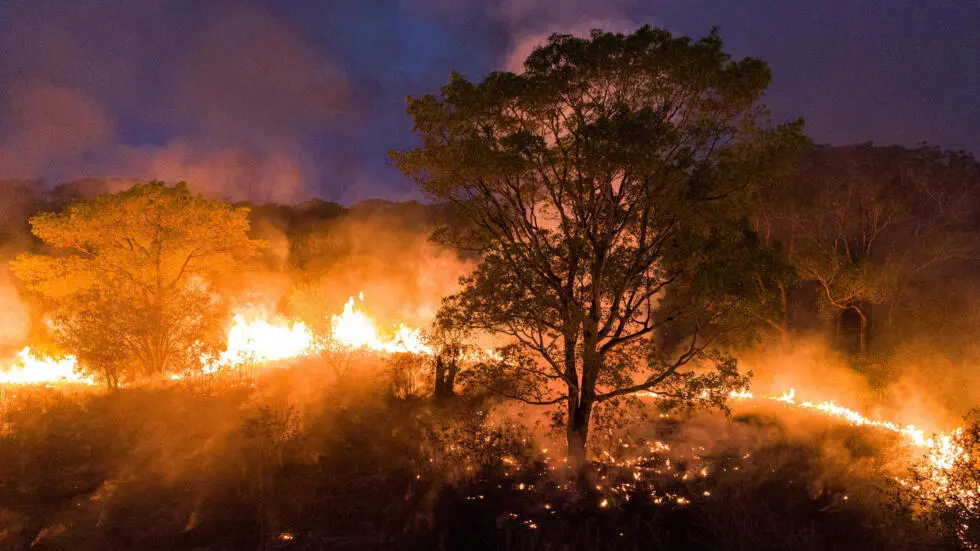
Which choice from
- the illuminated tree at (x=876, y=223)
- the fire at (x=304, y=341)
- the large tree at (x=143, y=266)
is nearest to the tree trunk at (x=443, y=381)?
the fire at (x=304, y=341)

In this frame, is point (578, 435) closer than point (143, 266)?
Yes

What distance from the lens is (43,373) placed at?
20438 mm

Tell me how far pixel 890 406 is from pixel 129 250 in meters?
28.9

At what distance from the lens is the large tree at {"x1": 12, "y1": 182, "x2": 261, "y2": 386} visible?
1877 cm

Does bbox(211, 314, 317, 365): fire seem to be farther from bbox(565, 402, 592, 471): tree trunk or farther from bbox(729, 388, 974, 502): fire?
bbox(729, 388, 974, 502): fire

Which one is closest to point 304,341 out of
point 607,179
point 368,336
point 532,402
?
point 368,336

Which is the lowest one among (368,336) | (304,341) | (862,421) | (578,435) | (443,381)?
(578,435)

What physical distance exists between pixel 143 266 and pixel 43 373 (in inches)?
194

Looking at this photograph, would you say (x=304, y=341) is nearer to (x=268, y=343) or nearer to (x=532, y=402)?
(x=268, y=343)

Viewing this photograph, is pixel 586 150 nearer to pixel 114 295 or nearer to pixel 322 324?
pixel 322 324

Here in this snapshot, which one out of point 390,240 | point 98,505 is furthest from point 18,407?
point 390,240

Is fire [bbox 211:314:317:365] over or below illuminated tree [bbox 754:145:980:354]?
below

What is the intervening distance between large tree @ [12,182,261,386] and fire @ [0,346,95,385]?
1268 millimetres

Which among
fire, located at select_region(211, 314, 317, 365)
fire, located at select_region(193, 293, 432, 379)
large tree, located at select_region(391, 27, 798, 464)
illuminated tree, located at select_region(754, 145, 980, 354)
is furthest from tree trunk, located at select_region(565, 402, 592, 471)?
illuminated tree, located at select_region(754, 145, 980, 354)
